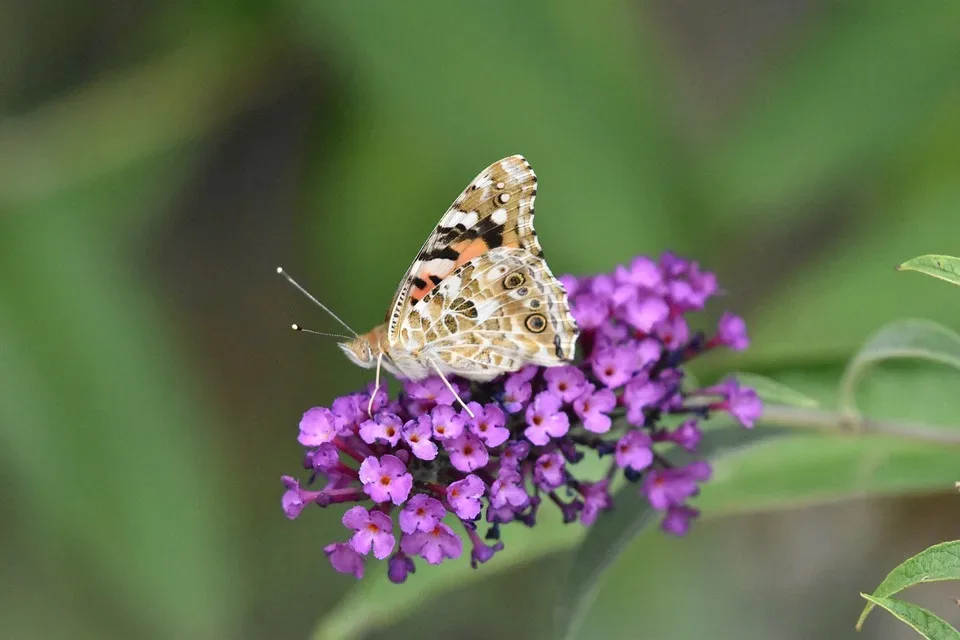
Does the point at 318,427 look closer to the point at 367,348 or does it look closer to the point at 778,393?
the point at 367,348

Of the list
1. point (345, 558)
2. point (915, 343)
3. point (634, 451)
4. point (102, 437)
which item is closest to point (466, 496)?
point (345, 558)

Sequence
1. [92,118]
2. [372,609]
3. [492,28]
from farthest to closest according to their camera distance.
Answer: [92,118] < [492,28] < [372,609]

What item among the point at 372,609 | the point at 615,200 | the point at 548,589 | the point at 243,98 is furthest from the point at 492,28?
the point at 548,589

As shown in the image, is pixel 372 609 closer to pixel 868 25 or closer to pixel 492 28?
pixel 492 28

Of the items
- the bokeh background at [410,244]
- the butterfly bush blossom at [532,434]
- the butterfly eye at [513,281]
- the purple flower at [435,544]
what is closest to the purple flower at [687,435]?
the butterfly bush blossom at [532,434]

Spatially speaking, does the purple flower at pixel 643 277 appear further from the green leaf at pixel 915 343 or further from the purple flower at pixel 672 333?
the green leaf at pixel 915 343

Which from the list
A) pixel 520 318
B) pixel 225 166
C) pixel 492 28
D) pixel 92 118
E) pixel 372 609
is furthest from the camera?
pixel 225 166
